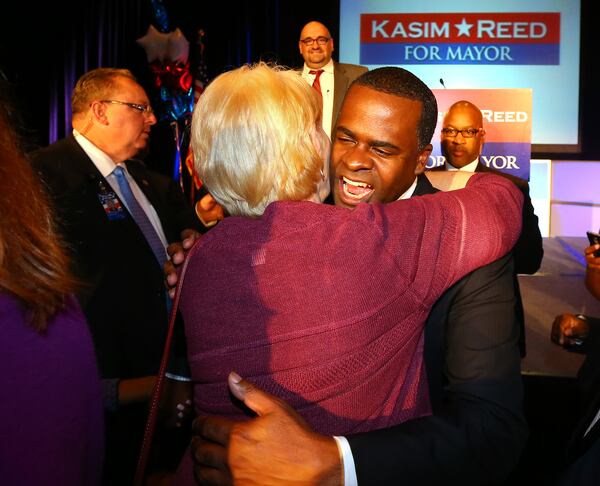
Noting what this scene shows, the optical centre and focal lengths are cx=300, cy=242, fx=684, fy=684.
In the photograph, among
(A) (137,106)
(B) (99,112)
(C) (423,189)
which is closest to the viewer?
(C) (423,189)

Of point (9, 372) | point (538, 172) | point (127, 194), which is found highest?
point (538, 172)

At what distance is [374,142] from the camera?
1.84m

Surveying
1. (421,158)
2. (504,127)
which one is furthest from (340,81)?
(421,158)

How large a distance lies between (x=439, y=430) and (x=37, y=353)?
2.19ft

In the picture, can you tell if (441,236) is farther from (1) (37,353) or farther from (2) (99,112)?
(2) (99,112)

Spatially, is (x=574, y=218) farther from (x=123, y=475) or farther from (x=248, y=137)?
(x=248, y=137)

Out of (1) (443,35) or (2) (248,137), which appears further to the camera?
(1) (443,35)

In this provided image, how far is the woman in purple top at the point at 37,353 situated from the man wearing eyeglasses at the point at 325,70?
13.2ft

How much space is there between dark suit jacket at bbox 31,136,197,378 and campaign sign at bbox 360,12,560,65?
4412 millimetres

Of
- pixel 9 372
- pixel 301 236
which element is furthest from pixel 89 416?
pixel 301 236

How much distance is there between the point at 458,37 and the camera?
264 inches

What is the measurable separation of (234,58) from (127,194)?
14.9ft

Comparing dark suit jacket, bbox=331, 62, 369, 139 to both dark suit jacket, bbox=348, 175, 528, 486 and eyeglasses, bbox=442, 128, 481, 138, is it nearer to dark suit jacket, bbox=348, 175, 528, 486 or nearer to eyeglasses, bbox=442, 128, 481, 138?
eyeglasses, bbox=442, 128, 481, 138

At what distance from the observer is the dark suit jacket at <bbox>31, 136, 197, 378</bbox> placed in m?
2.59
